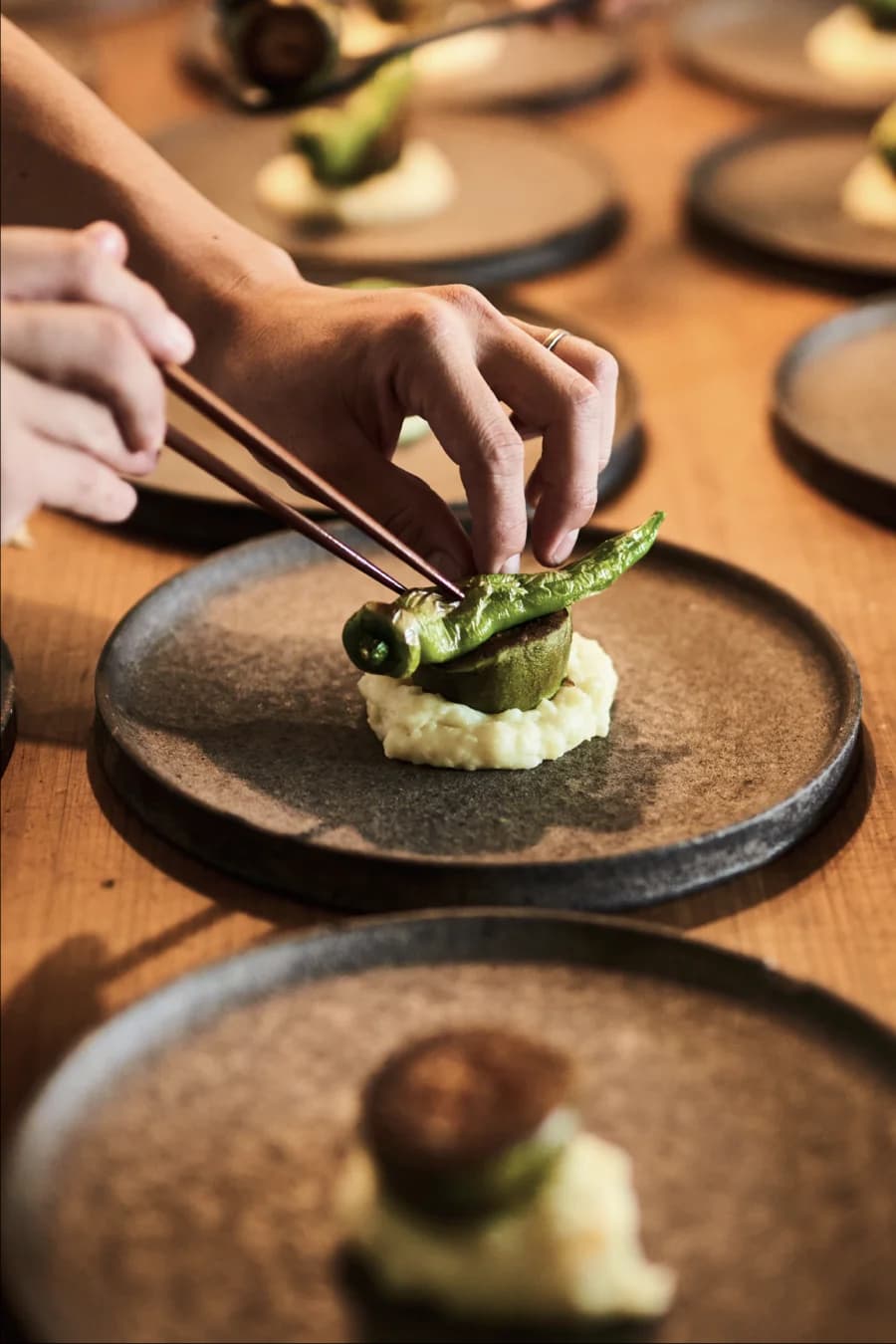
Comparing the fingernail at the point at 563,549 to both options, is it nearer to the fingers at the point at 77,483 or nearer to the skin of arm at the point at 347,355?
the skin of arm at the point at 347,355

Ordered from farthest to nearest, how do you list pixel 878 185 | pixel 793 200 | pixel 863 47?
pixel 863 47 → pixel 793 200 → pixel 878 185

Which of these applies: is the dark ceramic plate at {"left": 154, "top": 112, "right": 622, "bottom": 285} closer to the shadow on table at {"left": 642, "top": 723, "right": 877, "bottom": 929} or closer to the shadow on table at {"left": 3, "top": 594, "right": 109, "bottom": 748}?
the shadow on table at {"left": 3, "top": 594, "right": 109, "bottom": 748}

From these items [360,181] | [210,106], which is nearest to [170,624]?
[360,181]

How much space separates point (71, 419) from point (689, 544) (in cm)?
110

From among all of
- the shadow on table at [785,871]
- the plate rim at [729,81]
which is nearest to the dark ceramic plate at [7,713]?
the shadow on table at [785,871]

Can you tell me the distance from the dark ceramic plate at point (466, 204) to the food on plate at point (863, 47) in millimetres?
810

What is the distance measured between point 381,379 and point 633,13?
3.04m

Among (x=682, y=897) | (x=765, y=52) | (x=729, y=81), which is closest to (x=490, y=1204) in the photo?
(x=682, y=897)

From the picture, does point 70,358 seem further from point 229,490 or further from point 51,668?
point 229,490

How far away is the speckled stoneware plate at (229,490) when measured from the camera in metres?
2.26

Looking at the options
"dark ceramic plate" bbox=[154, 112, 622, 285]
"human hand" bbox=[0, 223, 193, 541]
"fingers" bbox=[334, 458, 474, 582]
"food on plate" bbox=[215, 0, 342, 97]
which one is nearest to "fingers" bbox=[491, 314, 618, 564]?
"fingers" bbox=[334, 458, 474, 582]

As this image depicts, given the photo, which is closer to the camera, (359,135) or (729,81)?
(359,135)

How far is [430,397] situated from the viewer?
5.98 ft

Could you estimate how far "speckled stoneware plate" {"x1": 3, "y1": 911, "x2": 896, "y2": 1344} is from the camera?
45.6 inches
